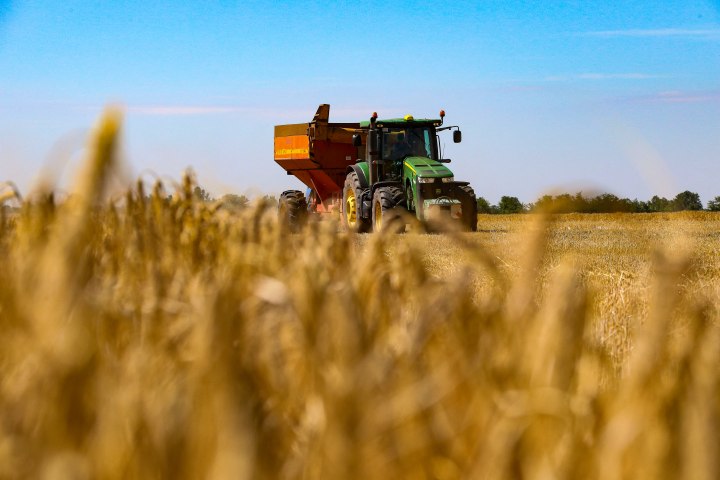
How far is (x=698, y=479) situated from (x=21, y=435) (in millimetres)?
710

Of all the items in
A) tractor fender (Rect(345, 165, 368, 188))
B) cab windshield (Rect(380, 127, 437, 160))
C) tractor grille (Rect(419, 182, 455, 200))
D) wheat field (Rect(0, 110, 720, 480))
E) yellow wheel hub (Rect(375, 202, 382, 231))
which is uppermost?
cab windshield (Rect(380, 127, 437, 160))

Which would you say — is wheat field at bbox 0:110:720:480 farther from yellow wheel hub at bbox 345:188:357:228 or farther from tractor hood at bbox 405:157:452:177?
yellow wheel hub at bbox 345:188:357:228

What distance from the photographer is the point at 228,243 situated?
1.51m

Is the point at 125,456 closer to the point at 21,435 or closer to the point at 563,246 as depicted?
the point at 21,435

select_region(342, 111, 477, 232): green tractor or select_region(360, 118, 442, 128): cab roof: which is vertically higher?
select_region(360, 118, 442, 128): cab roof

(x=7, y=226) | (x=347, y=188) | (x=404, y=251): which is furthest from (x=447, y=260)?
(x=347, y=188)

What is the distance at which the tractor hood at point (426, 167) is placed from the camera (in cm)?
1079

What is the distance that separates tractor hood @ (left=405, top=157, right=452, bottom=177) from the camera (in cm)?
1079

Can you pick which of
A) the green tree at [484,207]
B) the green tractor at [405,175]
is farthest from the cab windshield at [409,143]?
the green tree at [484,207]

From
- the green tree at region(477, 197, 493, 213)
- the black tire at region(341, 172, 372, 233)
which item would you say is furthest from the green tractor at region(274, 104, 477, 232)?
the green tree at region(477, 197, 493, 213)

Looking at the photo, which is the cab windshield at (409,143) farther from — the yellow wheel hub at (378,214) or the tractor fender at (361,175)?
the yellow wheel hub at (378,214)

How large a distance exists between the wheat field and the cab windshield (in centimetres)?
1089

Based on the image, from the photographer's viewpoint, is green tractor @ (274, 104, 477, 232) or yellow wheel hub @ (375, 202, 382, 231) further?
yellow wheel hub @ (375, 202, 382, 231)

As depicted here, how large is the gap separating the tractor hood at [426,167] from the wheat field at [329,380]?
9.70 metres
